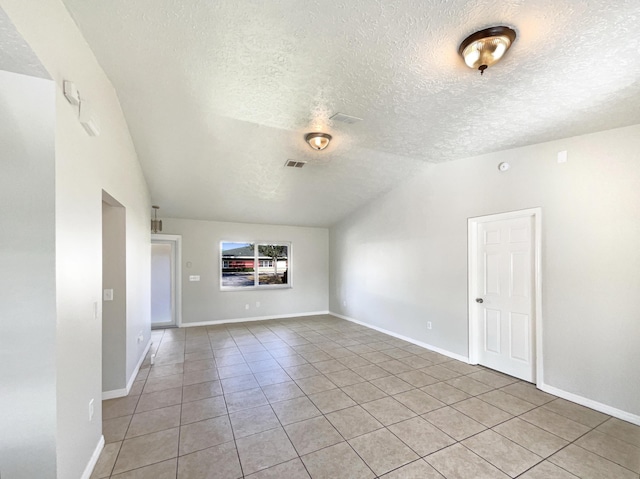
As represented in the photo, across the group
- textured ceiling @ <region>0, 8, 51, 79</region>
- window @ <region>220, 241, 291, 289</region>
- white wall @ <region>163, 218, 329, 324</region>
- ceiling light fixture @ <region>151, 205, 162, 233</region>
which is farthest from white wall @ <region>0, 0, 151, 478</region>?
window @ <region>220, 241, 291, 289</region>

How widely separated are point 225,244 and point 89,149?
481 cm

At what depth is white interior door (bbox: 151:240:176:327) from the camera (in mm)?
6213

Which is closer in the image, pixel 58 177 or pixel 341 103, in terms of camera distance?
pixel 58 177

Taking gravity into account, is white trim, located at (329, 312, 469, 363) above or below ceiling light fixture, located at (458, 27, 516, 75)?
below

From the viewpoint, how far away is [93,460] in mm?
2064

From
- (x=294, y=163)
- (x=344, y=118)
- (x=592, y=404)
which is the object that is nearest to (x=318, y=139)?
(x=344, y=118)

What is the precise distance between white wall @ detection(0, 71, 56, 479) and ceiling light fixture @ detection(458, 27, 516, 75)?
252 cm

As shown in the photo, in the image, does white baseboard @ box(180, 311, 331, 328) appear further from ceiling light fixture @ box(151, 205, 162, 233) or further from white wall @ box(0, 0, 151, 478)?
white wall @ box(0, 0, 151, 478)

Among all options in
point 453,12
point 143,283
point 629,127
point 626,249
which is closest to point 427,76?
point 453,12

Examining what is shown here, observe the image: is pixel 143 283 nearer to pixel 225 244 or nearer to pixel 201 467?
pixel 225 244

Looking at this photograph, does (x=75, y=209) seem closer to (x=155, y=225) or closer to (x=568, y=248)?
(x=568, y=248)

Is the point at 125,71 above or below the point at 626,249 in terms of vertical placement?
above

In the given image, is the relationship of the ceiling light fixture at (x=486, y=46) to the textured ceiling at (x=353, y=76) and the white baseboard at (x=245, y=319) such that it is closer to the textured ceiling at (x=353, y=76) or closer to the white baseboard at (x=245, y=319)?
the textured ceiling at (x=353, y=76)

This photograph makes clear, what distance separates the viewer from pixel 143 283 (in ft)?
14.6
